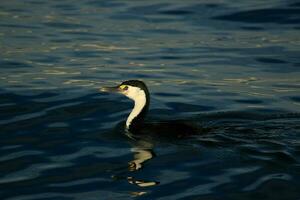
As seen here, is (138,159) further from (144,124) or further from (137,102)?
(137,102)

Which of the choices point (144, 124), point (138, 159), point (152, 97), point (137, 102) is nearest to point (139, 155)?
point (138, 159)

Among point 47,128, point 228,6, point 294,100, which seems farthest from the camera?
point 228,6

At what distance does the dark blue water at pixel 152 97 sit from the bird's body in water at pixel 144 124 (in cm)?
20

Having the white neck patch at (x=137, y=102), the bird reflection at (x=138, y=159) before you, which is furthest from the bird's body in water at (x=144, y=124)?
the bird reflection at (x=138, y=159)

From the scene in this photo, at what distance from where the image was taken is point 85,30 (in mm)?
21578

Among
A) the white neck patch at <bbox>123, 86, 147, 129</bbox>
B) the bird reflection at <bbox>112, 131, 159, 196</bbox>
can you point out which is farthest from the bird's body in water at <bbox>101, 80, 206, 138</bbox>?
the bird reflection at <bbox>112, 131, 159, 196</bbox>

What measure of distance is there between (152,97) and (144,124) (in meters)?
2.61

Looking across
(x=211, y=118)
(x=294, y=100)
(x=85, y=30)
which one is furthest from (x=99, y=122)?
(x=85, y=30)

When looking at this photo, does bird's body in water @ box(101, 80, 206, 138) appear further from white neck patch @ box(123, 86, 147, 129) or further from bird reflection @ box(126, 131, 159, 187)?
bird reflection @ box(126, 131, 159, 187)

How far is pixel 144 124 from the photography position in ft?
40.5

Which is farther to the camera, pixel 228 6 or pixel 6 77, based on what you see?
pixel 228 6

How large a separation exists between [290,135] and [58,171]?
144 inches

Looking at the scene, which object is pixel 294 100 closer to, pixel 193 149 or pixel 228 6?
pixel 193 149

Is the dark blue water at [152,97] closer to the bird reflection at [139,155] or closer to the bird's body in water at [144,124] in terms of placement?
the bird reflection at [139,155]
